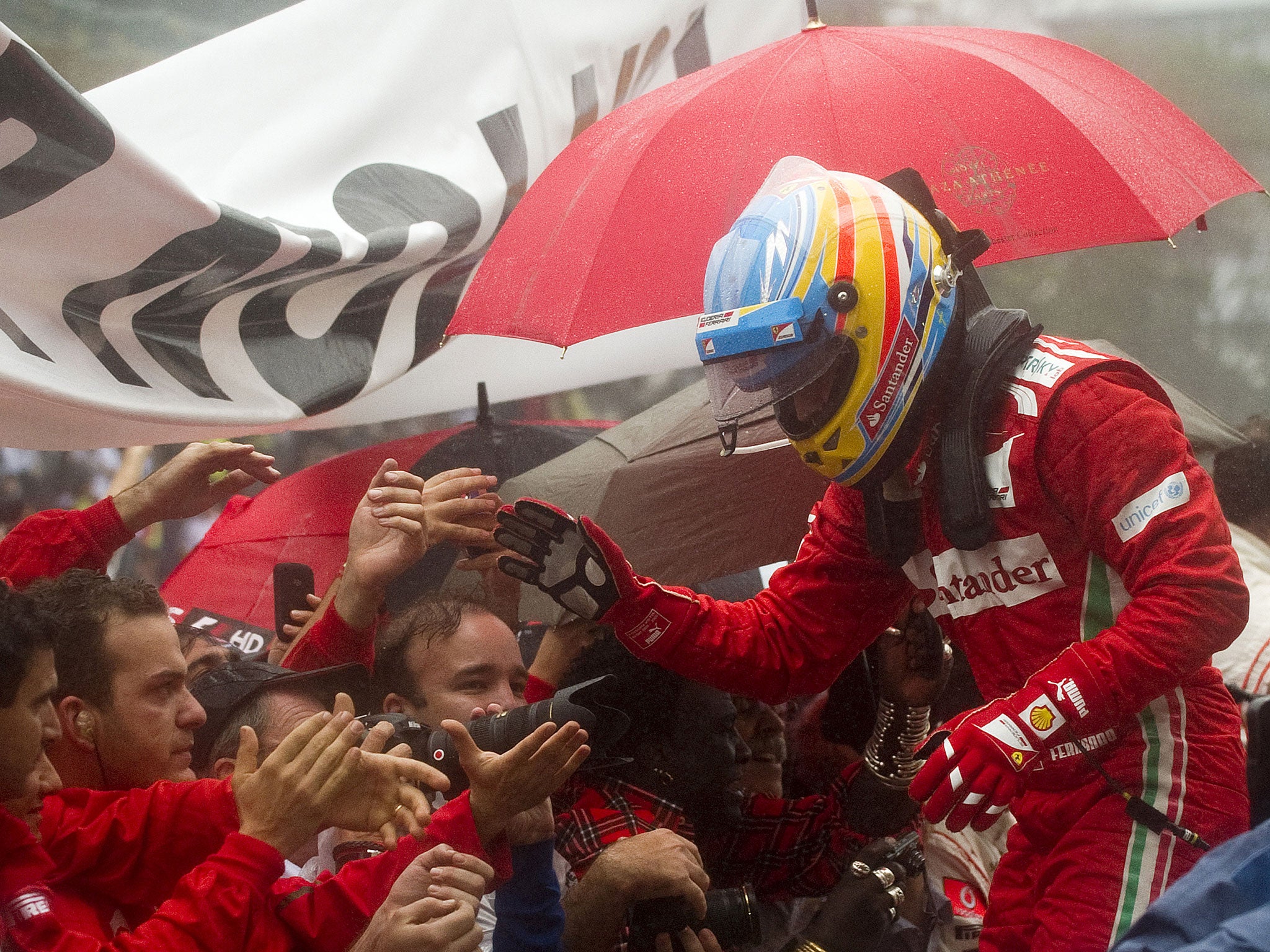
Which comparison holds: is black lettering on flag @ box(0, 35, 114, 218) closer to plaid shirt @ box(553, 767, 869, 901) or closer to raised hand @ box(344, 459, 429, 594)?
raised hand @ box(344, 459, 429, 594)

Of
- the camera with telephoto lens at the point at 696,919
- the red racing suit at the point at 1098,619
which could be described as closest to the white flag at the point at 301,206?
the camera with telephoto lens at the point at 696,919

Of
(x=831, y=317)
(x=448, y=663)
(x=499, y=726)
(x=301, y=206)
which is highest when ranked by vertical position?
(x=301, y=206)

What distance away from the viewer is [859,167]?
244 cm

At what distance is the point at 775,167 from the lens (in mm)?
2260

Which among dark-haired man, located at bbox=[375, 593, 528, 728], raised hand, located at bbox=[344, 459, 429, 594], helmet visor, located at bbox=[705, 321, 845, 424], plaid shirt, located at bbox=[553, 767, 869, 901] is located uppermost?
helmet visor, located at bbox=[705, 321, 845, 424]

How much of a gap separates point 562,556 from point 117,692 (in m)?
0.79

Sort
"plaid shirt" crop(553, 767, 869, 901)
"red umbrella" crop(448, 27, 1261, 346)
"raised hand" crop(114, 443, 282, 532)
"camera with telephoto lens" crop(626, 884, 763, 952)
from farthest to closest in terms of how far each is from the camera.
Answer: "plaid shirt" crop(553, 767, 869, 901) < "raised hand" crop(114, 443, 282, 532) < "red umbrella" crop(448, 27, 1261, 346) < "camera with telephoto lens" crop(626, 884, 763, 952)

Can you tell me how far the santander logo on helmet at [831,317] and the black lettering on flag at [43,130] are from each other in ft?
3.45

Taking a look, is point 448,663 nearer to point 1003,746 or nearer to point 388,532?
point 388,532

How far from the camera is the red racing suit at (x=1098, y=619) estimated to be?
173 centimetres

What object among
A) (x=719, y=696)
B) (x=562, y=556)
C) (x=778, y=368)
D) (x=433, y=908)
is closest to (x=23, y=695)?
(x=433, y=908)

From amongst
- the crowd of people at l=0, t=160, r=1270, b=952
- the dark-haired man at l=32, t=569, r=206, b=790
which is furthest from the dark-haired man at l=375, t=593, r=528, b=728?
the dark-haired man at l=32, t=569, r=206, b=790

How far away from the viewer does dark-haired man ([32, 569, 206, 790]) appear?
214cm

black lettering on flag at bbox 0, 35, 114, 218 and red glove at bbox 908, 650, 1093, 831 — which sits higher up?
black lettering on flag at bbox 0, 35, 114, 218
